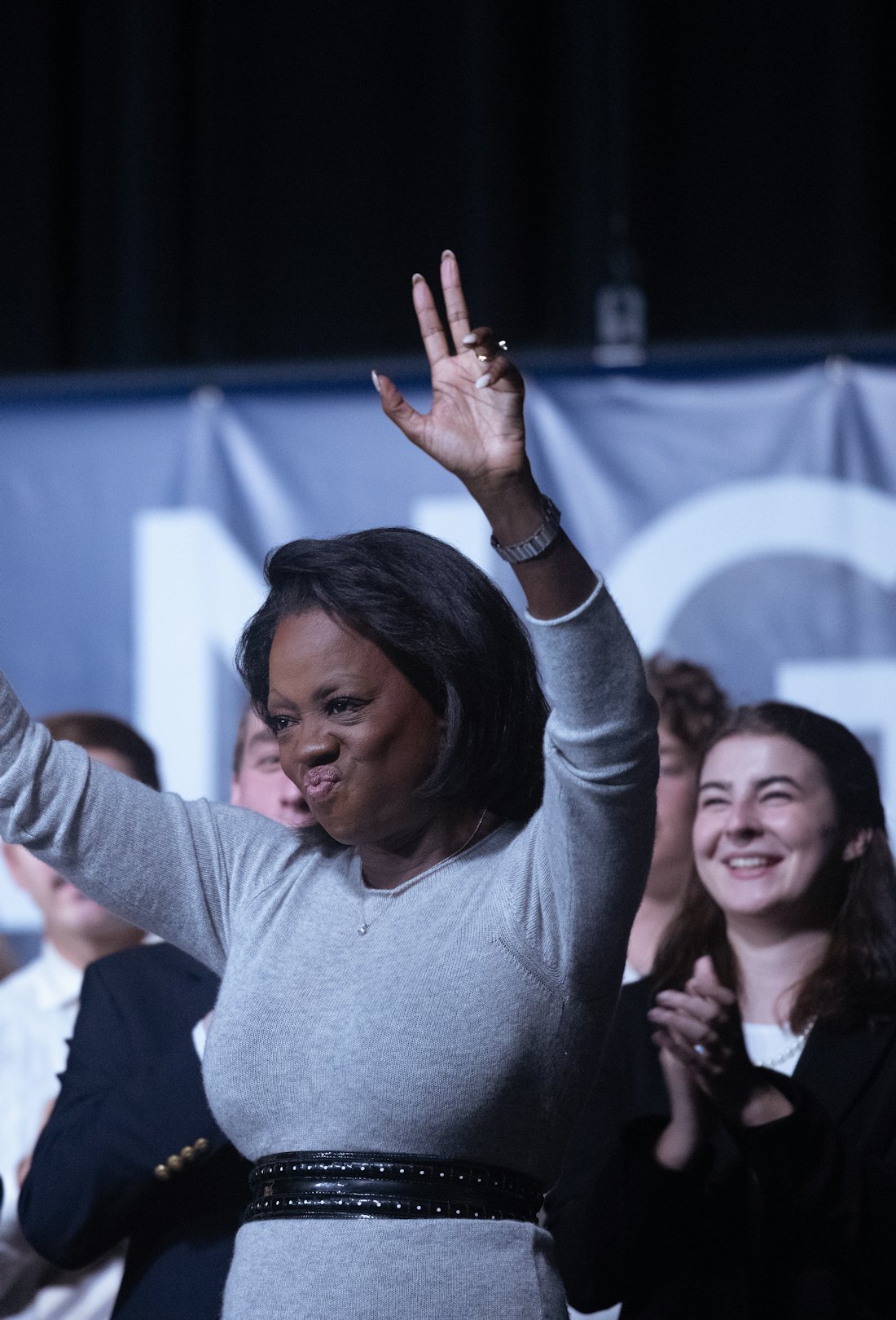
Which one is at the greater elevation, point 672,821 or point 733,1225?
point 672,821

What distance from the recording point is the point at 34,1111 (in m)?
2.46

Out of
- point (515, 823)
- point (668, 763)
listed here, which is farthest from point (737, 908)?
point (515, 823)

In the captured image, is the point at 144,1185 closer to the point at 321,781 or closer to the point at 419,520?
the point at 321,781

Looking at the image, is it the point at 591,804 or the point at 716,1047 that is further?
the point at 716,1047

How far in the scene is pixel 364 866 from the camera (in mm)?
1474

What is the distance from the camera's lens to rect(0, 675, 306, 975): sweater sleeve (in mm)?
1448

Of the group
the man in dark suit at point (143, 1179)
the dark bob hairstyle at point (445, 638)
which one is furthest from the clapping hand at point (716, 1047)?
the man in dark suit at point (143, 1179)

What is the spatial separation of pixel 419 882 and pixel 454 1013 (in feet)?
0.50

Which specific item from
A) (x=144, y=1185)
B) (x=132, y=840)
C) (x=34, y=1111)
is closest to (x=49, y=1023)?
(x=34, y=1111)

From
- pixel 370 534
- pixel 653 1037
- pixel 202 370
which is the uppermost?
pixel 202 370

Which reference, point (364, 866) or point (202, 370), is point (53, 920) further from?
point (364, 866)

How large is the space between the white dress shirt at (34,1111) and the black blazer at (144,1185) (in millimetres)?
270

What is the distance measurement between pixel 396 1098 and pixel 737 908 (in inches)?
38.4

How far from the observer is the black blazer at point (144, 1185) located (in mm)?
1850
